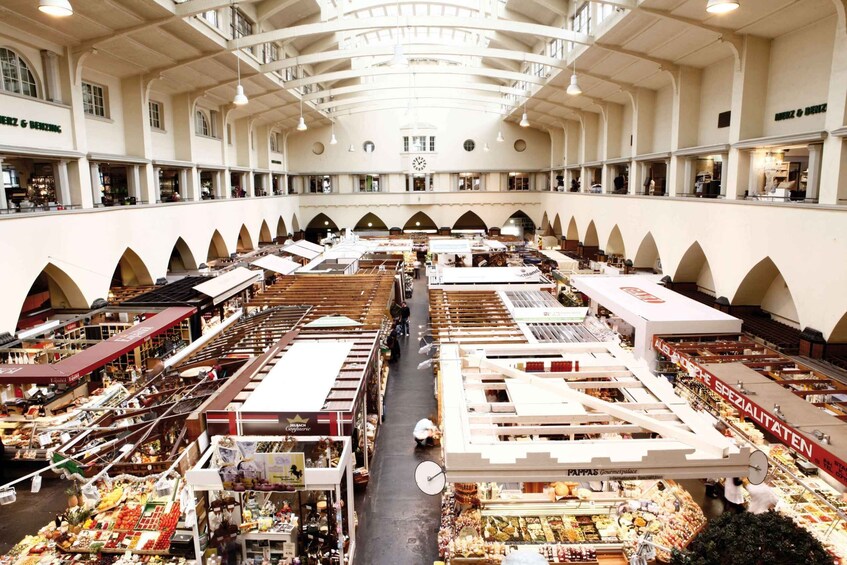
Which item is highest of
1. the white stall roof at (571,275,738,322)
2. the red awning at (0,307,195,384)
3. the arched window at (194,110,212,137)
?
the arched window at (194,110,212,137)

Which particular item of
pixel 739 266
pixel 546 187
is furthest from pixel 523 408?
pixel 546 187

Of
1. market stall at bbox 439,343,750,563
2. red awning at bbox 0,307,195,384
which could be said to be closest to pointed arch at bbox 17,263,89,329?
red awning at bbox 0,307,195,384

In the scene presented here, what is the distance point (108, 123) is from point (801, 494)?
17.7 meters

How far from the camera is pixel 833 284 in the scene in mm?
9133

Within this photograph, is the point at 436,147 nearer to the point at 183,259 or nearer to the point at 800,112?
the point at 183,259

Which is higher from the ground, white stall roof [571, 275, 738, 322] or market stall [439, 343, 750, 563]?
white stall roof [571, 275, 738, 322]

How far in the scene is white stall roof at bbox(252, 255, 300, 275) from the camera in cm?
1888

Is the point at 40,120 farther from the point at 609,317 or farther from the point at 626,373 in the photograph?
the point at 609,317

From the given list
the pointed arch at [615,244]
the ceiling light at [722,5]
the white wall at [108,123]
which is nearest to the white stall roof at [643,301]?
the ceiling light at [722,5]

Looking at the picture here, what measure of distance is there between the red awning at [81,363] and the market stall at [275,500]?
420 cm

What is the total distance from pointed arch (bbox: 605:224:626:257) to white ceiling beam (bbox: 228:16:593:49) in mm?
8927

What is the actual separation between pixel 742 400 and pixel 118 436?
352 inches

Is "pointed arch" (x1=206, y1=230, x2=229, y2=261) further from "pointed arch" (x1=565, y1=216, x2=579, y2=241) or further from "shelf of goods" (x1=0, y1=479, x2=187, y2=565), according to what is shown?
"pointed arch" (x1=565, y1=216, x2=579, y2=241)

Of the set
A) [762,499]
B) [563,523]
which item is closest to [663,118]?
[762,499]
